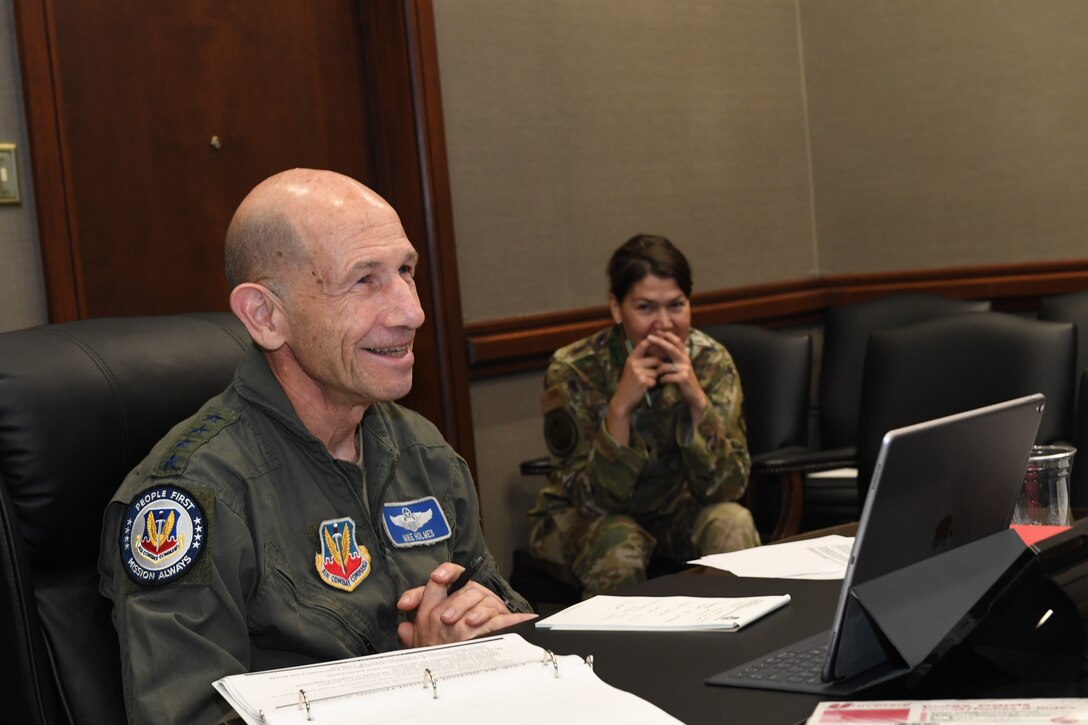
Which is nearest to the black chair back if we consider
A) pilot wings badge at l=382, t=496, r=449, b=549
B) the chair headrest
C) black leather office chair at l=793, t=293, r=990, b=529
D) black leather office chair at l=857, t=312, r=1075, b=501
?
black leather office chair at l=793, t=293, r=990, b=529

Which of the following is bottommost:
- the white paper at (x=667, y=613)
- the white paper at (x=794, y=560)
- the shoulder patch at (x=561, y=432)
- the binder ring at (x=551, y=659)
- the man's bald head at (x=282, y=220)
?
the shoulder patch at (x=561, y=432)

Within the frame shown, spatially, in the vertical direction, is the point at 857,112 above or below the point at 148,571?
above

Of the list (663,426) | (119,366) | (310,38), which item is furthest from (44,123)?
(663,426)

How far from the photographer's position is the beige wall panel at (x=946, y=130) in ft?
13.8

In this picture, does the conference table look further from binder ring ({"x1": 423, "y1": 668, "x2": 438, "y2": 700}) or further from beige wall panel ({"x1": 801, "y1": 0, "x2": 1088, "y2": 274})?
beige wall panel ({"x1": 801, "y1": 0, "x2": 1088, "y2": 274})

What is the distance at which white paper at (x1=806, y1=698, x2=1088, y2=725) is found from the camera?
3.19ft

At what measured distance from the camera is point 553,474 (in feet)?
10.6

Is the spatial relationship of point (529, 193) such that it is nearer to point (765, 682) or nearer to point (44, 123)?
point (44, 123)

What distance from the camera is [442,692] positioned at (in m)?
1.18

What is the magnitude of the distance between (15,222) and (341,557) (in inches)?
60.8

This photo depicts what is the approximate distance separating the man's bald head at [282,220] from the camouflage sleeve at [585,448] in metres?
1.39

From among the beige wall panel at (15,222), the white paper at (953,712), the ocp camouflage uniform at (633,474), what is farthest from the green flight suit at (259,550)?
the beige wall panel at (15,222)

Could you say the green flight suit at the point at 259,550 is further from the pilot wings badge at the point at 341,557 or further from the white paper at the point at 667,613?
the white paper at the point at 667,613

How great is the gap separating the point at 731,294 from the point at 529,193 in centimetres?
94
